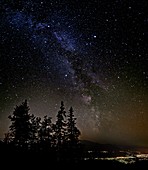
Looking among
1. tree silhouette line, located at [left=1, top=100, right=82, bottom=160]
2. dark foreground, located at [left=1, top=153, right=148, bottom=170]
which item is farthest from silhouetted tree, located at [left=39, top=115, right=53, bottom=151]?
dark foreground, located at [left=1, top=153, right=148, bottom=170]

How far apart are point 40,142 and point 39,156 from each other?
645 inches

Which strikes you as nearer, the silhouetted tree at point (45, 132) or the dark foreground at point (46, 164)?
the dark foreground at point (46, 164)

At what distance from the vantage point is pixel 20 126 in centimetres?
3375

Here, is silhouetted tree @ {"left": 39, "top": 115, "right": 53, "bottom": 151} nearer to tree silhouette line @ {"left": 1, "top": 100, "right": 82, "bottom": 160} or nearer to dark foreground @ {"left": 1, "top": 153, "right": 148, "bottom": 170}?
tree silhouette line @ {"left": 1, "top": 100, "right": 82, "bottom": 160}

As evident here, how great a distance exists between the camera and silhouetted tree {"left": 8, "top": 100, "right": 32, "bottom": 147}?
33406 mm

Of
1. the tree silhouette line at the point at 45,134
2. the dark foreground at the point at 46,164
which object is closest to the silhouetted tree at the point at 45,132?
the tree silhouette line at the point at 45,134

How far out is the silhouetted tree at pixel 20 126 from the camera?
110ft

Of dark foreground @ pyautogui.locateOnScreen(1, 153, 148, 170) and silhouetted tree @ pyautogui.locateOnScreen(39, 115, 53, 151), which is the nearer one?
dark foreground @ pyautogui.locateOnScreen(1, 153, 148, 170)

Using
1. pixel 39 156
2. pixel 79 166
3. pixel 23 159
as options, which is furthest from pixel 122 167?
pixel 23 159

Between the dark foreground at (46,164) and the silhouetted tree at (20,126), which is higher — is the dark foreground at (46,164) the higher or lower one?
the lower one

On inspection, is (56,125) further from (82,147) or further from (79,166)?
(79,166)

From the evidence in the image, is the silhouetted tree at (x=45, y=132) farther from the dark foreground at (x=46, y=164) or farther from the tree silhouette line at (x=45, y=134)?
the dark foreground at (x=46, y=164)

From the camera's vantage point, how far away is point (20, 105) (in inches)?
1383

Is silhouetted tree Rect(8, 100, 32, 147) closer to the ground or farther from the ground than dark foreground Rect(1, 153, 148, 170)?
farther from the ground
